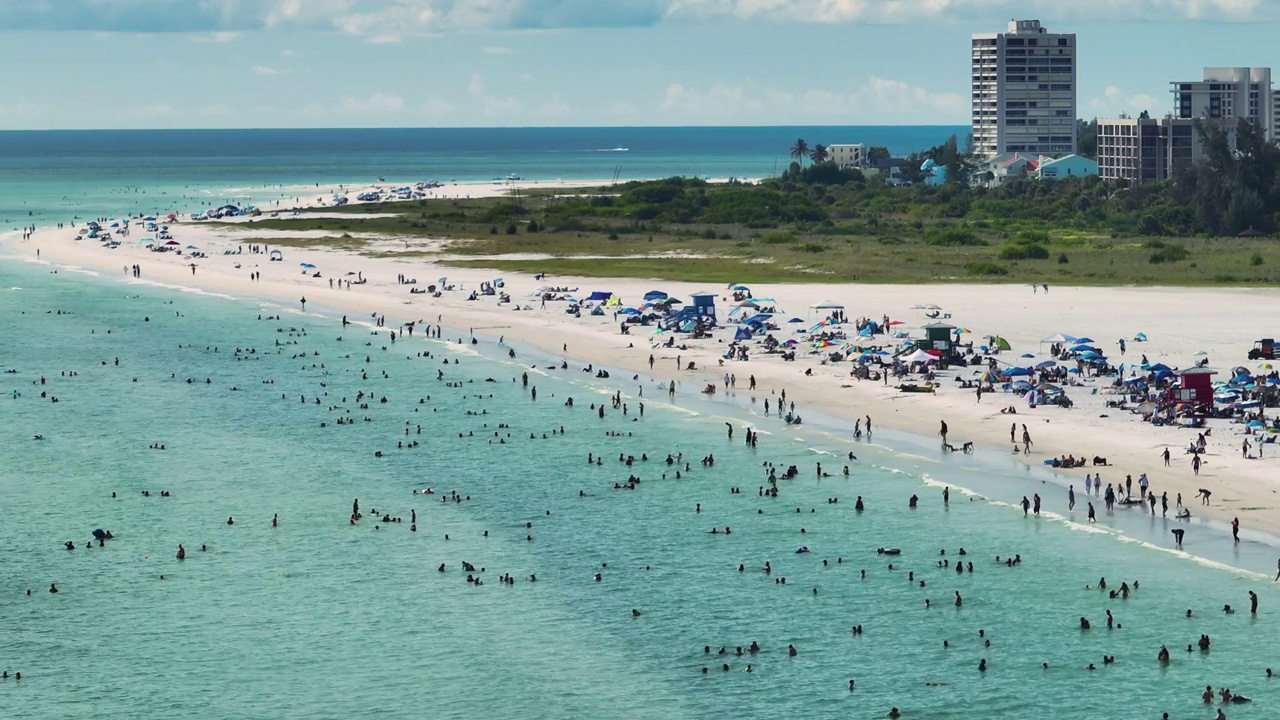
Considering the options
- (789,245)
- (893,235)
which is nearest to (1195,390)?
(789,245)

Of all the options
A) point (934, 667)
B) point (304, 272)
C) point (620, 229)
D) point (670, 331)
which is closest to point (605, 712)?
point (934, 667)

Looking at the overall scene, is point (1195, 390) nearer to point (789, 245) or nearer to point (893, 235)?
point (789, 245)

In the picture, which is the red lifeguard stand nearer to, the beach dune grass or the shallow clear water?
the shallow clear water

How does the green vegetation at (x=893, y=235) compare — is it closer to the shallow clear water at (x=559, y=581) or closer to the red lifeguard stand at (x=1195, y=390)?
the red lifeguard stand at (x=1195, y=390)

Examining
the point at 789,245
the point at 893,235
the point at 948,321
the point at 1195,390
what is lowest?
the point at 1195,390

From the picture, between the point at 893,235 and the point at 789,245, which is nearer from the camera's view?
the point at 789,245

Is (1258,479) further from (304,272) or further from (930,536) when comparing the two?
(304,272)
